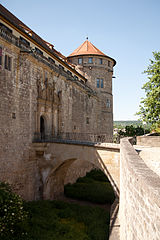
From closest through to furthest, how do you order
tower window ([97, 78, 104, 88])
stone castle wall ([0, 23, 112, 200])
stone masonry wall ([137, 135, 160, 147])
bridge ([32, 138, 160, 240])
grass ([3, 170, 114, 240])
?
1. bridge ([32, 138, 160, 240])
2. grass ([3, 170, 114, 240])
3. stone castle wall ([0, 23, 112, 200])
4. stone masonry wall ([137, 135, 160, 147])
5. tower window ([97, 78, 104, 88])

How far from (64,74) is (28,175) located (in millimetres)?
10550

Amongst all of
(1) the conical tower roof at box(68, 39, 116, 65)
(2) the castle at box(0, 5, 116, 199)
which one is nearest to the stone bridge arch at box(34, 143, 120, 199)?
(2) the castle at box(0, 5, 116, 199)

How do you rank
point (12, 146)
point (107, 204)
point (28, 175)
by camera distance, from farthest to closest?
point (107, 204), point (28, 175), point (12, 146)

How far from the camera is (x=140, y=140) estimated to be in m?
19.3

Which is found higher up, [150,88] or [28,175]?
[150,88]

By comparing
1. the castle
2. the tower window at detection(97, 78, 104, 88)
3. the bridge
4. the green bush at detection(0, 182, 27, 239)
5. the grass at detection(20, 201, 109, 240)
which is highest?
the tower window at detection(97, 78, 104, 88)

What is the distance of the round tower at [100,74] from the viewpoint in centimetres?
3019

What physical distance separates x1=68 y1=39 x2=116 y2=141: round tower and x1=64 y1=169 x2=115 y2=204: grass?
396 inches

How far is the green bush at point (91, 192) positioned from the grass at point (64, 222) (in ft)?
8.96

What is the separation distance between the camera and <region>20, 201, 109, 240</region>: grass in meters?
9.99

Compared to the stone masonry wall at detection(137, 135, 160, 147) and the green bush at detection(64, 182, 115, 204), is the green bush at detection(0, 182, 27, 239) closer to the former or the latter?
the green bush at detection(64, 182, 115, 204)

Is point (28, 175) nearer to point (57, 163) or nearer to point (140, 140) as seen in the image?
point (57, 163)

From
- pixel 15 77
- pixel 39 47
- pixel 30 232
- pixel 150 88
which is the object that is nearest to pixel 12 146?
pixel 15 77

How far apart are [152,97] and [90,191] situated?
10.2 meters
